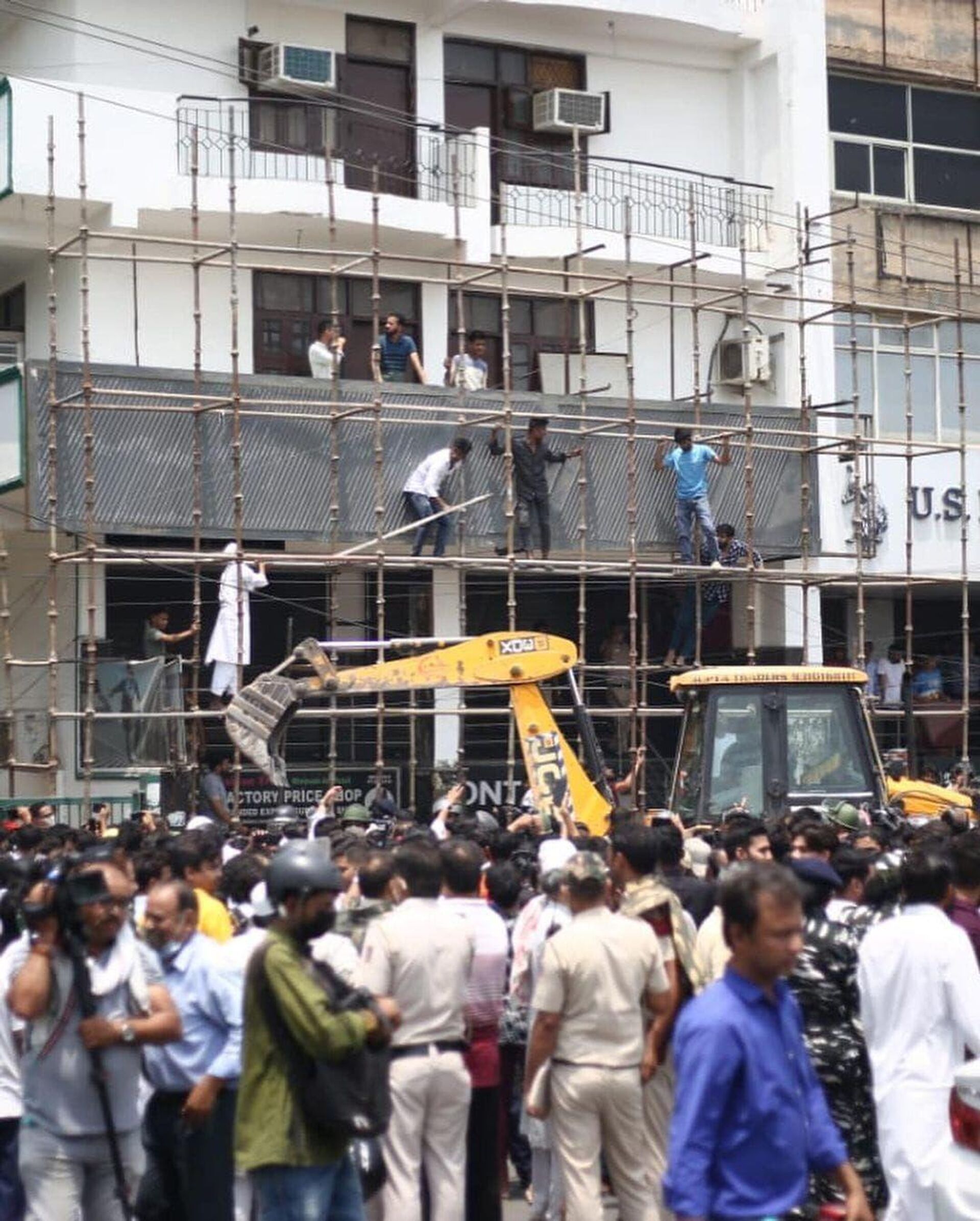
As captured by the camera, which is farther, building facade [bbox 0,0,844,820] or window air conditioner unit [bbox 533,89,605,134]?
window air conditioner unit [bbox 533,89,605,134]

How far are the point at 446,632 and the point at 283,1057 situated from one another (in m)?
19.6

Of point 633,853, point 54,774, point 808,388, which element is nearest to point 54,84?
point 54,774

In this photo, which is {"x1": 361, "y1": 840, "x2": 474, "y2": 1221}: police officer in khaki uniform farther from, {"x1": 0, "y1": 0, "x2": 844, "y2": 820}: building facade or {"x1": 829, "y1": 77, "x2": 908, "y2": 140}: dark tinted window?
{"x1": 829, "y1": 77, "x2": 908, "y2": 140}: dark tinted window

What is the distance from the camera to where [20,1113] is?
9008mm

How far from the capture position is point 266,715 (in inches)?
780

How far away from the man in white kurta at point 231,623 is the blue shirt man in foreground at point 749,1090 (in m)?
16.2

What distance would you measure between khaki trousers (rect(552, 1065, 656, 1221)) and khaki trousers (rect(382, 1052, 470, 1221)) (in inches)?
14.7

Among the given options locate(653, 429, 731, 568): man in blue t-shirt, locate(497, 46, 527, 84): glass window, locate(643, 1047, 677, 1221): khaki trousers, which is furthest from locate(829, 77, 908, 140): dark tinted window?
locate(643, 1047, 677, 1221): khaki trousers

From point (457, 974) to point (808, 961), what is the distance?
1.27 meters

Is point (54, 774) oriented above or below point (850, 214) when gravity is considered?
below

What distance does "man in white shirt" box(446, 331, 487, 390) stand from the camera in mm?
25547

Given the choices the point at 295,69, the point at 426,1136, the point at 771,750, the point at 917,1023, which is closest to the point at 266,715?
the point at 771,750

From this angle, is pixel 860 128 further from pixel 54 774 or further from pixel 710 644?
pixel 54 774

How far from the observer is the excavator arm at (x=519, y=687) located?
1825 cm
